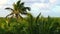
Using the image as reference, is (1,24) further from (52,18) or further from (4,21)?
(52,18)

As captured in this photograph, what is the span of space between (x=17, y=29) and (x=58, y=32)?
4.75 ft

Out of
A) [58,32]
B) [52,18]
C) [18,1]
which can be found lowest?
[58,32]

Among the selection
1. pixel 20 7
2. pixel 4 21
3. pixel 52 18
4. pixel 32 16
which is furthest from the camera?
pixel 20 7

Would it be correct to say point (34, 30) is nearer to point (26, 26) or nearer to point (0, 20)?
point (26, 26)

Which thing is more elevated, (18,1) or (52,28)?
(18,1)

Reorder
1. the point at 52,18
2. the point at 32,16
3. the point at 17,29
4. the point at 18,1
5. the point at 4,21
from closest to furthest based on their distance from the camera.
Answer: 1. the point at 32,16
2. the point at 52,18
3. the point at 17,29
4. the point at 4,21
5. the point at 18,1

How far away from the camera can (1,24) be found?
24.1ft

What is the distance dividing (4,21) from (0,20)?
0.74 feet

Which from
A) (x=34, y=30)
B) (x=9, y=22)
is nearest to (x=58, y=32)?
(x=34, y=30)

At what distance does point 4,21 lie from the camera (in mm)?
7340

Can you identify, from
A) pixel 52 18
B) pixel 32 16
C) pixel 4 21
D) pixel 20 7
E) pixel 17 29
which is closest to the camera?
pixel 32 16

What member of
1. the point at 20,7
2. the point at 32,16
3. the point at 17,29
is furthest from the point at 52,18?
the point at 20,7

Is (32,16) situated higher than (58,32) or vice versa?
(32,16)

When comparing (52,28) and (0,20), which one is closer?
(52,28)
